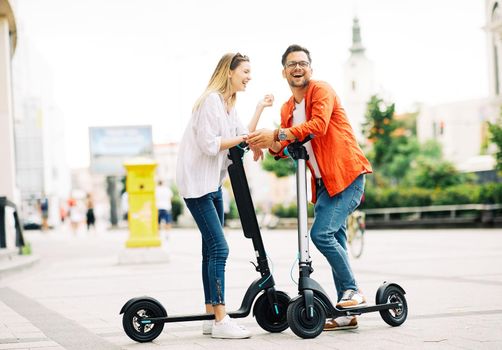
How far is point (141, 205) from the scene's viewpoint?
1571cm

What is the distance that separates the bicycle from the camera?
1535 cm

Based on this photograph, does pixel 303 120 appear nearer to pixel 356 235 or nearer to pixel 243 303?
pixel 243 303

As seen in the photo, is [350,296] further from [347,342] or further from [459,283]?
[459,283]

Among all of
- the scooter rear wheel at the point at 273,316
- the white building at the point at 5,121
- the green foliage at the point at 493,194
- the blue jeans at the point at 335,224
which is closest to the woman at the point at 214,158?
the scooter rear wheel at the point at 273,316

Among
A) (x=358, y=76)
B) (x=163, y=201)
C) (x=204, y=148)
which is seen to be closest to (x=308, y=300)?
(x=204, y=148)

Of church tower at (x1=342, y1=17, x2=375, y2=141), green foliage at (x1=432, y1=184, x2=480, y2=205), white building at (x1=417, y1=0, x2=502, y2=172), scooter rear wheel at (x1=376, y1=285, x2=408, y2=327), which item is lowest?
scooter rear wheel at (x1=376, y1=285, x2=408, y2=327)

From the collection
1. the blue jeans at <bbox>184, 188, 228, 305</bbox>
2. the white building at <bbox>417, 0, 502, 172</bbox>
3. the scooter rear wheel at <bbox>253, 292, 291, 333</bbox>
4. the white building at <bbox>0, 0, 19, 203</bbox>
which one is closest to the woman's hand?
the blue jeans at <bbox>184, 188, 228, 305</bbox>

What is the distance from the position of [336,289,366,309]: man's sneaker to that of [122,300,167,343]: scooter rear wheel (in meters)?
1.14

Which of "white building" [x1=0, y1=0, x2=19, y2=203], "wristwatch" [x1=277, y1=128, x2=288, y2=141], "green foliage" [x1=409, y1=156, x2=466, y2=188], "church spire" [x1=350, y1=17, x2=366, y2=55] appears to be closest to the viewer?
"wristwatch" [x1=277, y1=128, x2=288, y2=141]

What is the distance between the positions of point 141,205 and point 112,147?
84.4ft

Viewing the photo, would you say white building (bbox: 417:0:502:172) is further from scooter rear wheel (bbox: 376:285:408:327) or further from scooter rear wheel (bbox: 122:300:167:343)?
scooter rear wheel (bbox: 122:300:167:343)

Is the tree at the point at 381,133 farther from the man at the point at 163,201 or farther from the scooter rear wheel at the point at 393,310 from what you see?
the scooter rear wheel at the point at 393,310

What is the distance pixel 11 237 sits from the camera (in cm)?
1714

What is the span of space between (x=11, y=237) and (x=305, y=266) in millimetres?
12508
